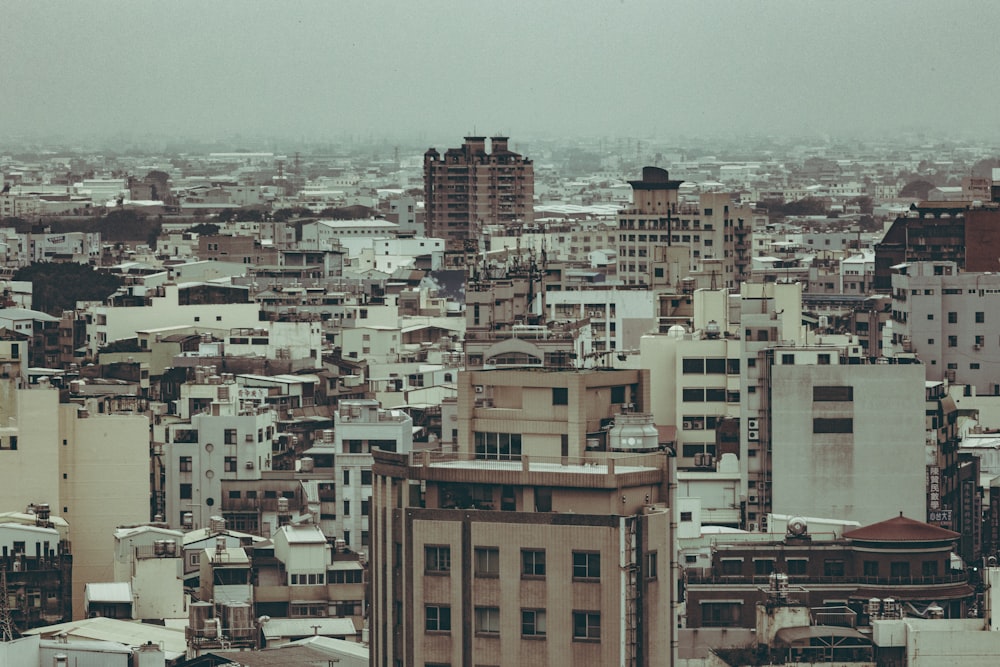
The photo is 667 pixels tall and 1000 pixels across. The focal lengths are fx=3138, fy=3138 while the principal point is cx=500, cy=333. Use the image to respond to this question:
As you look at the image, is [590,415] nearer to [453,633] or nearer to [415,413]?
[453,633]

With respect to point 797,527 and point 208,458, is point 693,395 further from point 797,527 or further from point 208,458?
point 208,458

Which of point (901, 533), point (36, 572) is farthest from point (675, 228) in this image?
point (901, 533)

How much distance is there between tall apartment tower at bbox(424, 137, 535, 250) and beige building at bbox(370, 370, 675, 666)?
91.7 metres

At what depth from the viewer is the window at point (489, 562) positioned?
674 inches

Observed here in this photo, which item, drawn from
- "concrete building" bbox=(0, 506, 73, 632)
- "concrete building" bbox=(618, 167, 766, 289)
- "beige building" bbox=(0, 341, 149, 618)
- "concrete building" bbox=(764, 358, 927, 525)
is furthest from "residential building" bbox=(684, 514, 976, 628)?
"concrete building" bbox=(618, 167, 766, 289)

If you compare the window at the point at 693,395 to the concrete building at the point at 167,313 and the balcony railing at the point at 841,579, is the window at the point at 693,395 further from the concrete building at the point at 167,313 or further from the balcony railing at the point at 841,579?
the concrete building at the point at 167,313

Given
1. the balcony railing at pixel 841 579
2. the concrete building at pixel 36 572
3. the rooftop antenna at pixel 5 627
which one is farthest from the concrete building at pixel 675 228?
the rooftop antenna at pixel 5 627

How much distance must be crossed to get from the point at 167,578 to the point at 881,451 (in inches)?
297

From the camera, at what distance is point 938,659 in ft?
76.3

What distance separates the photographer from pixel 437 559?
1736 cm

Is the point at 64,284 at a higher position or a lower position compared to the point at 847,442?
lower

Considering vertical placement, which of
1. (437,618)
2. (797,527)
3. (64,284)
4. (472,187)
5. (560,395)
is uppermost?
(560,395)

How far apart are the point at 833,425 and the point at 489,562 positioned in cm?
1501

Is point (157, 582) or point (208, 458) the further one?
point (208, 458)
